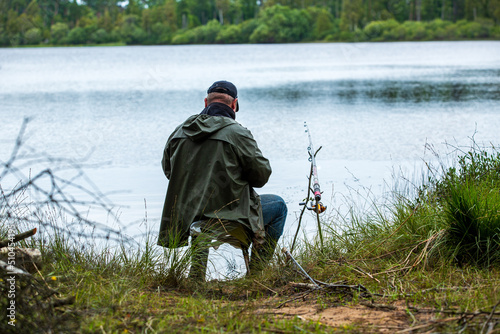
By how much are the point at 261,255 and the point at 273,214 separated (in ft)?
0.95

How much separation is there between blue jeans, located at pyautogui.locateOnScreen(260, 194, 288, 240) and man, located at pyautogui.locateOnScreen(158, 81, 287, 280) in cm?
17

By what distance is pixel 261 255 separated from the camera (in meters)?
4.08

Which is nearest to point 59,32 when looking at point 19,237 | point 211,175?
point 211,175

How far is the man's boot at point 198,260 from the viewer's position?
3.72 m

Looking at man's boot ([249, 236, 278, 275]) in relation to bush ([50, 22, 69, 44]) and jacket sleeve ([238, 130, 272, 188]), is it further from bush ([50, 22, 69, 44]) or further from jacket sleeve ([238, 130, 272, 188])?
bush ([50, 22, 69, 44])

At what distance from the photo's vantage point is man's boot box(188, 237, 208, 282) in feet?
12.2

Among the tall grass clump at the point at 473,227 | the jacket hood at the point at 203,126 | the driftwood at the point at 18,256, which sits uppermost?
the jacket hood at the point at 203,126

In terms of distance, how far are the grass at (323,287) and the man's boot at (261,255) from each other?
0.27 ft

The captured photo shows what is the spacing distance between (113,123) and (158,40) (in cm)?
8233

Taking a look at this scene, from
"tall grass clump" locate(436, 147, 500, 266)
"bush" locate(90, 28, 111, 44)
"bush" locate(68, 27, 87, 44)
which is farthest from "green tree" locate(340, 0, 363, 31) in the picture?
"tall grass clump" locate(436, 147, 500, 266)

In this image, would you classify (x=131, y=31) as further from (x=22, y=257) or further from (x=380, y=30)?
(x=22, y=257)

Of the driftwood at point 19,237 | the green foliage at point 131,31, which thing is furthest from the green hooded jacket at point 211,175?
the green foliage at point 131,31

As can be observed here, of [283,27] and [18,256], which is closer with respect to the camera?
[18,256]

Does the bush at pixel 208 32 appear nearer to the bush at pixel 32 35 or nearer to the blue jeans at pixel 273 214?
the bush at pixel 32 35
